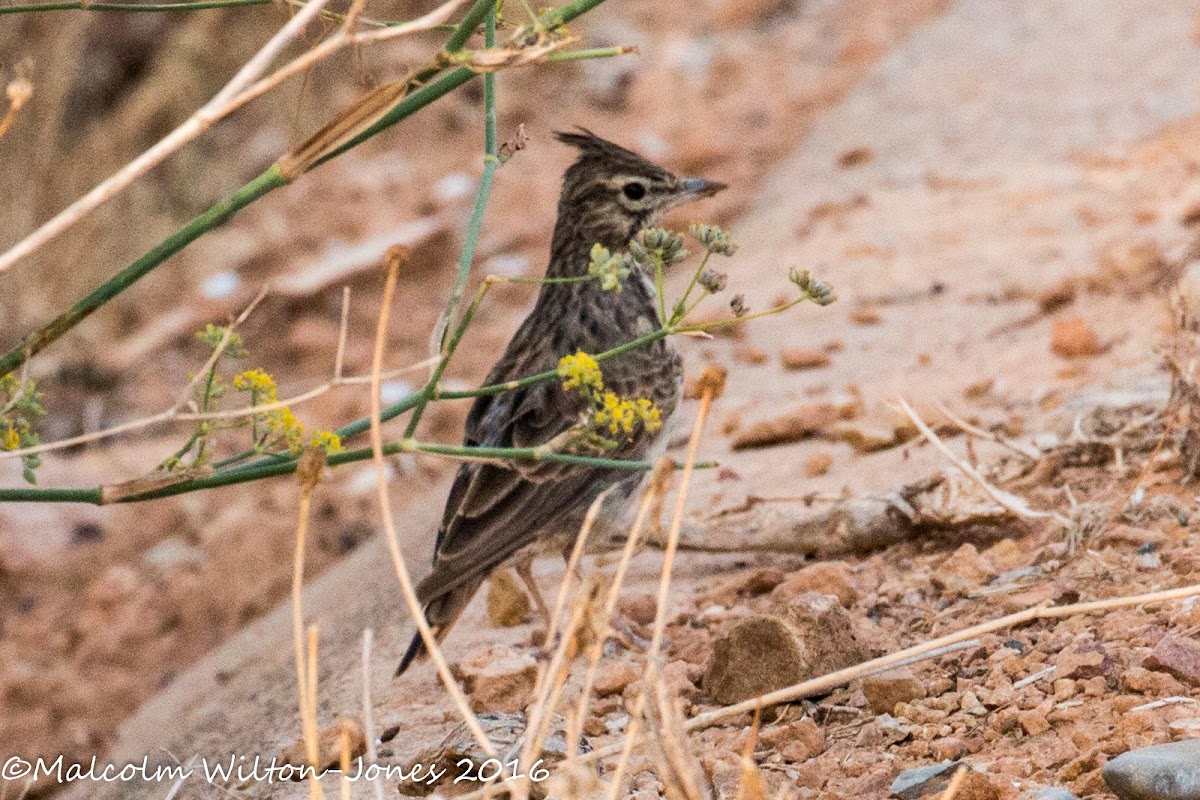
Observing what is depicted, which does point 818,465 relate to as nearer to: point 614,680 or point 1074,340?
point 1074,340

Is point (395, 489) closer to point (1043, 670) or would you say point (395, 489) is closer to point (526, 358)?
point (526, 358)

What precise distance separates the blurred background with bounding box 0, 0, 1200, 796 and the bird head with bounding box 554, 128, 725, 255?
2.96ft

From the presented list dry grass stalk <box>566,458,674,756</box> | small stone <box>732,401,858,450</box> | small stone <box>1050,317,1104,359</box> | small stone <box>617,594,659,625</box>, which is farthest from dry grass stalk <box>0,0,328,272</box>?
small stone <box>1050,317,1104,359</box>

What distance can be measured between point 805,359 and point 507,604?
82.0 inches

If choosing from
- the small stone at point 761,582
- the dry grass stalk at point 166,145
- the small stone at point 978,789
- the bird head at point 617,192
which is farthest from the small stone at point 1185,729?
the bird head at point 617,192

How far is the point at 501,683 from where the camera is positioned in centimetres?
359

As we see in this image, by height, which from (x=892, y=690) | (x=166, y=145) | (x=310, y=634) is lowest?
(x=892, y=690)

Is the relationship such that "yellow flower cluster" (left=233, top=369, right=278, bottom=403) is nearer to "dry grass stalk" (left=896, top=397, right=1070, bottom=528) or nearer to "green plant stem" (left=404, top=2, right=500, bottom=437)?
"green plant stem" (left=404, top=2, right=500, bottom=437)

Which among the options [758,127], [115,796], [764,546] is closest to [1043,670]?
[764,546]

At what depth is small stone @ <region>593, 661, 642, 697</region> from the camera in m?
3.56

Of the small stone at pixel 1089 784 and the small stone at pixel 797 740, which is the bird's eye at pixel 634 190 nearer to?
the small stone at pixel 797 740

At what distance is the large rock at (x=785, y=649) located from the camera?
10.9 feet

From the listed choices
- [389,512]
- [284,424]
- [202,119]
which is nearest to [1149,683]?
[389,512]

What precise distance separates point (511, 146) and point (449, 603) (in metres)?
1.43
